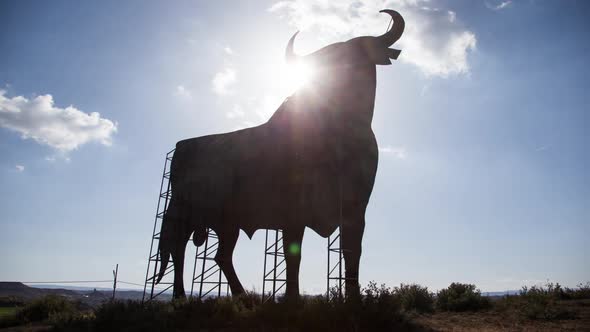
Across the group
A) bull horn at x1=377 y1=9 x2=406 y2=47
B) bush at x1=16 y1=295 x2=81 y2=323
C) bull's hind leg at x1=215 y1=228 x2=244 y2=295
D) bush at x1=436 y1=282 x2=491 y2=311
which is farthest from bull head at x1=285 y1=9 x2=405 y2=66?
bush at x1=16 y1=295 x2=81 y2=323

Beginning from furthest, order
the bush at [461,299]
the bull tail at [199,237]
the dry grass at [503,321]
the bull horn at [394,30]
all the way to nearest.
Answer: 1. the bull tail at [199,237]
2. the bush at [461,299]
3. the bull horn at [394,30]
4. the dry grass at [503,321]

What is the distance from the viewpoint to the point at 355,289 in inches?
329

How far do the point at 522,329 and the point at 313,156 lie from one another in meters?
5.10

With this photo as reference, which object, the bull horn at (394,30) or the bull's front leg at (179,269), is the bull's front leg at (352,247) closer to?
the bull horn at (394,30)

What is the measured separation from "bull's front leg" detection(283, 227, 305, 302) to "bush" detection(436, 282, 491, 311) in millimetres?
4927

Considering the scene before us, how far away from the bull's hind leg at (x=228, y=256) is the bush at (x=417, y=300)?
4502 millimetres

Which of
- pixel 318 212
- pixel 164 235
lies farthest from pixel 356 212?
pixel 164 235

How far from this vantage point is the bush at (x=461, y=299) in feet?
35.4

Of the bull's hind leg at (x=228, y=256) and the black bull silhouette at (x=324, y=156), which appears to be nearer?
the black bull silhouette at (x=324, y=156)

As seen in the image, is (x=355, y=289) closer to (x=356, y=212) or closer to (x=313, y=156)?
(x=356, y=212)

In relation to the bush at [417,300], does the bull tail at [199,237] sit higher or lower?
higher

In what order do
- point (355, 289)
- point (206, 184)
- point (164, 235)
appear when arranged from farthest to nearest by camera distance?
point (164, 235) → point (206, 184) → point (355, 289)

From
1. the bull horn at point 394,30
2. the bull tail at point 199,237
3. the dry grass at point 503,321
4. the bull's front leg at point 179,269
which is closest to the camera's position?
the dry grass at point 503,321

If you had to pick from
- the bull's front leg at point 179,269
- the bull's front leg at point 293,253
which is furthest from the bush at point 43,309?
the bull's front leg at point 293,253
